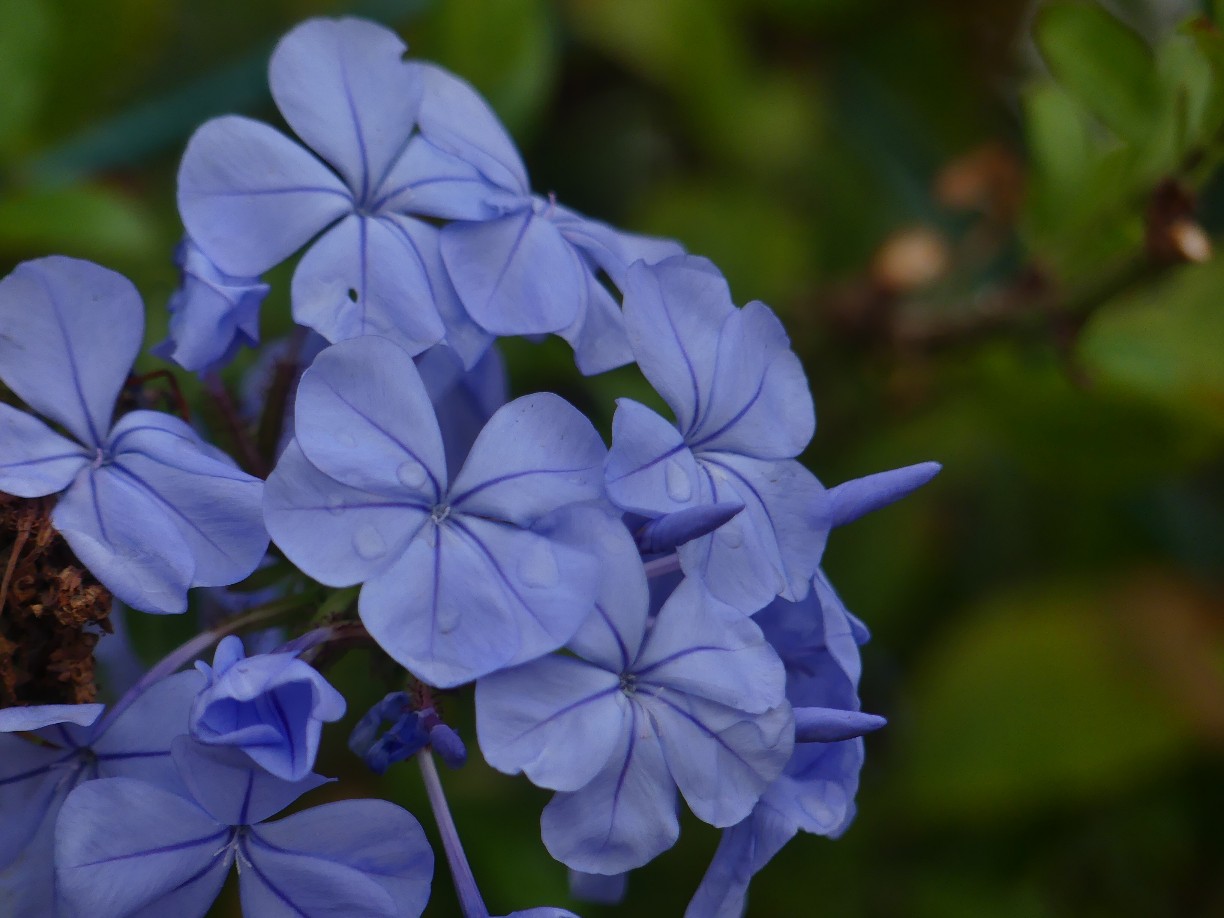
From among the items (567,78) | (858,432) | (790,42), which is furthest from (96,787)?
(790,42)

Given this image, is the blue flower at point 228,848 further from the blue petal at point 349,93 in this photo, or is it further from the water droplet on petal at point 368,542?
the blue petal at point 349,93

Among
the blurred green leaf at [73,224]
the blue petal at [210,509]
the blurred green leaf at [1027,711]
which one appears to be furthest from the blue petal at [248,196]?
the blurred green leaf at [1027,711]

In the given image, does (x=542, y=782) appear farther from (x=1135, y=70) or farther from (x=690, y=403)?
(x=1135, y=70)

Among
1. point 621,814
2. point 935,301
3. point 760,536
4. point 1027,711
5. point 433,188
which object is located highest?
point 433,188

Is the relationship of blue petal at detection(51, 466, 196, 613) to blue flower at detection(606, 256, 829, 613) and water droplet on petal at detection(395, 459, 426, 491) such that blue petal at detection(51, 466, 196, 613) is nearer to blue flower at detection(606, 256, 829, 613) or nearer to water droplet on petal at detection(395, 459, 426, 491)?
water droplet on petal at detection(395, 459, 426, 491)

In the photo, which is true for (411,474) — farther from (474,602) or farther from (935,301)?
(935,301)

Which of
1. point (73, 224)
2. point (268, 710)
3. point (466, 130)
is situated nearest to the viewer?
point (268, 710)

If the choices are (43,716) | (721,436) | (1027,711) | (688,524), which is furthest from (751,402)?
(1027,711)
